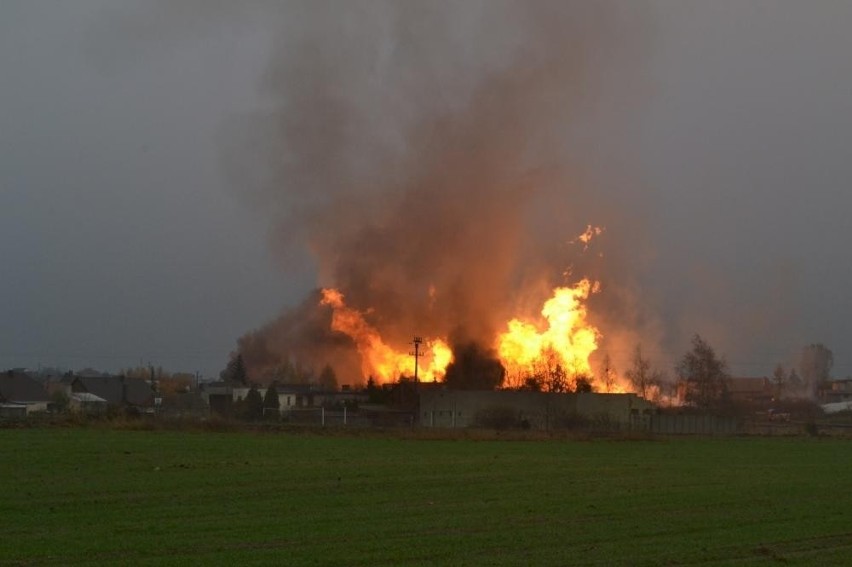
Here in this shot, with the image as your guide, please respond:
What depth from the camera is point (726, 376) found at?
449ft

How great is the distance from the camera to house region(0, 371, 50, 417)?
11643 cm

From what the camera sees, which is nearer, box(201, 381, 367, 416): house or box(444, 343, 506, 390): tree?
box(444, 343, 506, 390): tree

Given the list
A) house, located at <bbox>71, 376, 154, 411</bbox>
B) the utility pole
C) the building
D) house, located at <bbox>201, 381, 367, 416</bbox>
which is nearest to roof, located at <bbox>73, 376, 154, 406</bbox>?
house, located at <bbox>71, 376, 154, 411</bbox>

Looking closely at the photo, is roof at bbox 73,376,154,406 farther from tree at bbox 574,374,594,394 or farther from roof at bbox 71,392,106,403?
tree at bbox 574,374,594,394

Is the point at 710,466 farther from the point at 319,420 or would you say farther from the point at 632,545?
the point at 319,420

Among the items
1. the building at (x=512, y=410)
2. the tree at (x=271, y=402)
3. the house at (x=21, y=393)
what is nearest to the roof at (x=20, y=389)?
the house at (x=21, y=393)

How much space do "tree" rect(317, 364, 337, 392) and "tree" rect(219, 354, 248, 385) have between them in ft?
36.2

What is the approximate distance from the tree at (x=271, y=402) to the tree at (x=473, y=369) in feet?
55.3

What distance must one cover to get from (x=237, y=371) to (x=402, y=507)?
106998 millimetres

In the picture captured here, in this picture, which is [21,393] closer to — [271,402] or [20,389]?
[20,389]

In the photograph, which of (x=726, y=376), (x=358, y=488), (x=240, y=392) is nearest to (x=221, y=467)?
(x=358, y=488)

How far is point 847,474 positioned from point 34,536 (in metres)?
35.4

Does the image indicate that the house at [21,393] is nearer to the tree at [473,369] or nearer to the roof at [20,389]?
the roof at [20,389]

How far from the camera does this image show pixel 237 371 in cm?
13250
